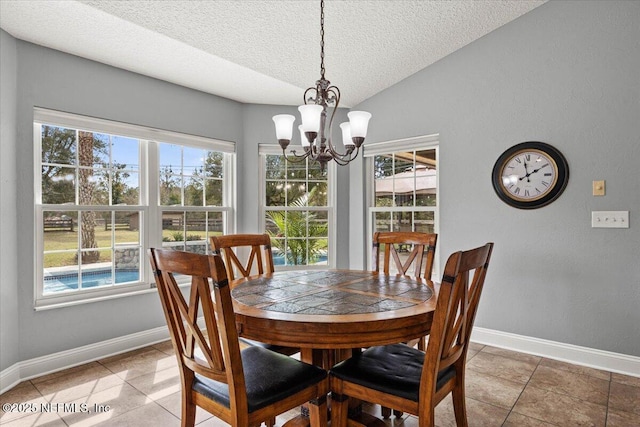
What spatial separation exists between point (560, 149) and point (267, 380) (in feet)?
9.52

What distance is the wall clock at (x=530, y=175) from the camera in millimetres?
2949

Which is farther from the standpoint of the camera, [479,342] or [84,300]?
[479,342]

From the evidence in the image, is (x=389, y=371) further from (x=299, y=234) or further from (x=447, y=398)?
(x=299, y=234)

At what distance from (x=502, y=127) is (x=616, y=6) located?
112 cm

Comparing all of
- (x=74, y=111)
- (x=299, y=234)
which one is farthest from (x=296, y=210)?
(x=74, y=111)

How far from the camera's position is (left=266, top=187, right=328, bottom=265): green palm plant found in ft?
13.7

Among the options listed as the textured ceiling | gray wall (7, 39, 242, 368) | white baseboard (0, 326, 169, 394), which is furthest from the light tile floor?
the textured ceiling

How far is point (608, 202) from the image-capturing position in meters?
2.76

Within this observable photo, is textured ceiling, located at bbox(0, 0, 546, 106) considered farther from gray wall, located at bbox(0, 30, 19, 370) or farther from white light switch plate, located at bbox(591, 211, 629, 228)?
white light switch plate, located at bbox(591, 211, 629, 228)

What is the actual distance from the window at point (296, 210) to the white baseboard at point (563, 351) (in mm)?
1830

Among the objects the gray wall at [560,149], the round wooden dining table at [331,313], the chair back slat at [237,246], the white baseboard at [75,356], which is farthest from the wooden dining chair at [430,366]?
the white baseboard at [75,356]

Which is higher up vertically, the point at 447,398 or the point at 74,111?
the point at 74,111

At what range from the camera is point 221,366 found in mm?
1398

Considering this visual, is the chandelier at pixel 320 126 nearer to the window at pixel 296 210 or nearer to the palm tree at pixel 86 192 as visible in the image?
the palm tree at pixel 86 192
